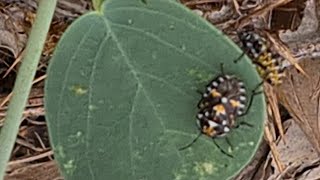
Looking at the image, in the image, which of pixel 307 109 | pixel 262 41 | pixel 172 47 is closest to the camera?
pixel 172 47

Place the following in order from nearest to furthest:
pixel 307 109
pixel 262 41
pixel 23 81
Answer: pixel 23 81 → pixel 262 41 → pixel 307 109

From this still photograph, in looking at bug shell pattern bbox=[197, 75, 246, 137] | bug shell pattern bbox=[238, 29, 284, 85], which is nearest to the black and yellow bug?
bug shell pattern bbox=[197, 75, 246, 137]

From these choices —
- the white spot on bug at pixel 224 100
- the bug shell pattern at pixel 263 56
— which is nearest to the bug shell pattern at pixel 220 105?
the white spot on bug at pixel 224 100

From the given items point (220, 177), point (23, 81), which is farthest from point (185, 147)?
point (23, 81)

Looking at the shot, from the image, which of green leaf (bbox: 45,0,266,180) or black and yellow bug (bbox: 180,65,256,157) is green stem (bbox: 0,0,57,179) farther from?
black and yellow bug (bbox: 180,65,256,157)

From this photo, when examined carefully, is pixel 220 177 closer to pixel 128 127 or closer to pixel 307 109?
pixel 128 127

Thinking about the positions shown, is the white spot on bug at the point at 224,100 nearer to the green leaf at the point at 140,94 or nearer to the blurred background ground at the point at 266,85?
the green leaf at the point at 140,94

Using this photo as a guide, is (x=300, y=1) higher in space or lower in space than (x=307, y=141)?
higher
